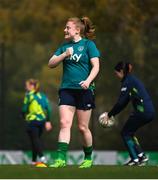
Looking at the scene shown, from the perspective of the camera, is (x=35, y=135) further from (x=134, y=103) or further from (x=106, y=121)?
(x=106, y=121)

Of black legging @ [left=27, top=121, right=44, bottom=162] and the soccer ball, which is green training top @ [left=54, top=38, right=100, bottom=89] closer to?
the soccer ball

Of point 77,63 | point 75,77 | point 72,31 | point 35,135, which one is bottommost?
point 35,135

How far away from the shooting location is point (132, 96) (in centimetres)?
1717

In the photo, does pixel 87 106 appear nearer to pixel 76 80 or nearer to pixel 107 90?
pixel 76 80

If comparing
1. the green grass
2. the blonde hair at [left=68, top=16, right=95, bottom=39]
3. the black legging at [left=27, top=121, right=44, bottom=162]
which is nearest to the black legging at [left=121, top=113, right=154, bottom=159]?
the blonde hair at [left=68, top=16, right=95, bottom=39]

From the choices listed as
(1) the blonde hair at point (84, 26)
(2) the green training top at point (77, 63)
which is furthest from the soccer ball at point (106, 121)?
(1) the blonde hair at point (84, 26)

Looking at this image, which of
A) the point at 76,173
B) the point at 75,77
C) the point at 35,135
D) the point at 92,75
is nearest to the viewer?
the point at 76,173

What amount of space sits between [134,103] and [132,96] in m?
0.27

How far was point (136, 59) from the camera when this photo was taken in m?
25.3

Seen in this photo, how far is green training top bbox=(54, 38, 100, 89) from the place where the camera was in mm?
14406

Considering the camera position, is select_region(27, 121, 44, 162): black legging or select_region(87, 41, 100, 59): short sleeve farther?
select_region(27, 121, 44, 162): black legging

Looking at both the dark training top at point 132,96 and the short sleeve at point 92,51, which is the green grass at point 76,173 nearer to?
the short sleeve at point 92,51

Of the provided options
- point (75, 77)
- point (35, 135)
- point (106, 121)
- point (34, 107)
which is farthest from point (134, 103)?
point (34, 107)

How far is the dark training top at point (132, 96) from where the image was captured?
1691 cm
